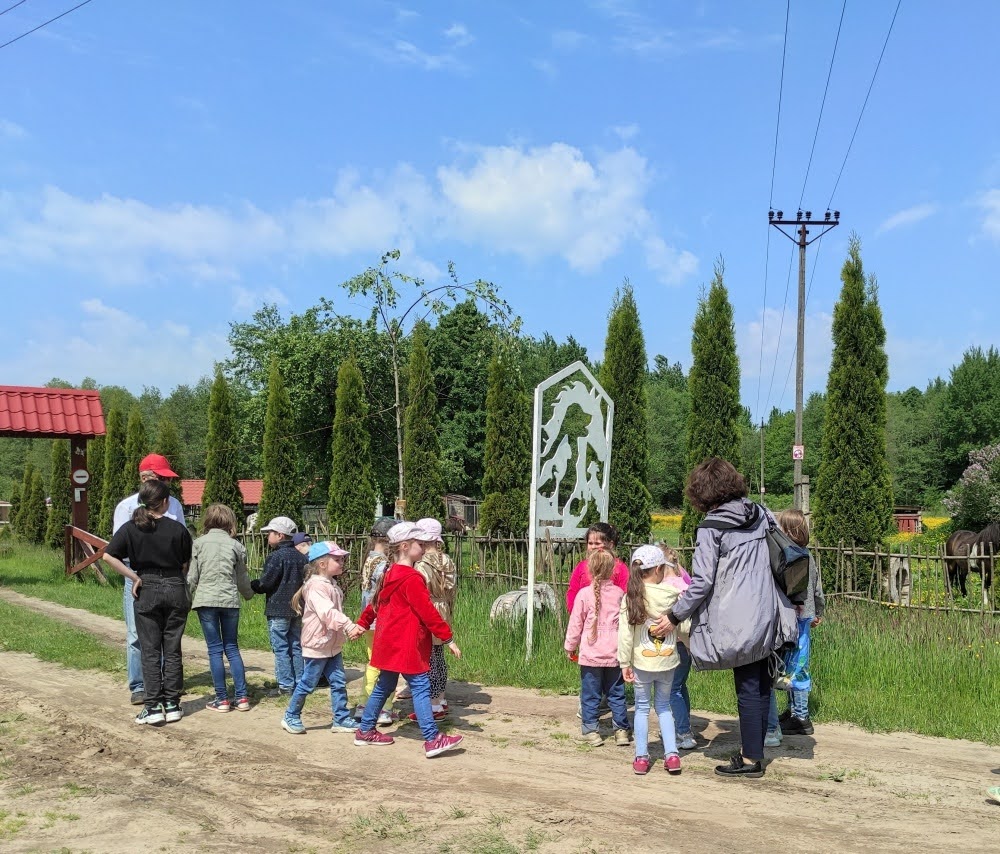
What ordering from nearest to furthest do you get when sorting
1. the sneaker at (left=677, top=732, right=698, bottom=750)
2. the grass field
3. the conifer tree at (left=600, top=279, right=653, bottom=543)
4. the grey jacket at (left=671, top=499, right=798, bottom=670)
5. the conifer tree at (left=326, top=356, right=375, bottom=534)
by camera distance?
the grey jacket at (left=671, top=499, right=798, bottom=670) → the sneaker at (left=677, top=732, right=698, bottom=750) → the grass field → the conifer tree at (left=600, top=279, right=653, bottom=543) → the conifer tree at (left=326, top=356, right=375, bottom=534)

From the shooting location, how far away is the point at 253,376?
40812 mm

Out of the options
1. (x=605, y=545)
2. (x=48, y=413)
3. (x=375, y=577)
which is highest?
(x=48, y=413)

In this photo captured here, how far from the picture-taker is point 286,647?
282 inches

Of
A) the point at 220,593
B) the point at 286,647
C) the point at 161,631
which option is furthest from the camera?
the point at 286,647

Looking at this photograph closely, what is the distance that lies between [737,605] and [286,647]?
3.73 metres

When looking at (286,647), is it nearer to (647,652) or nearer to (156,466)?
(156,466)

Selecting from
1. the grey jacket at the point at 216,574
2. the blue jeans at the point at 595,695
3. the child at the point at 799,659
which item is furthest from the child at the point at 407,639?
the child at the point at 799,659

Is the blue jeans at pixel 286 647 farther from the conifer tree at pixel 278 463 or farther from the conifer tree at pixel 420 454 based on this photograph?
the conifer tree at pixel 278 463

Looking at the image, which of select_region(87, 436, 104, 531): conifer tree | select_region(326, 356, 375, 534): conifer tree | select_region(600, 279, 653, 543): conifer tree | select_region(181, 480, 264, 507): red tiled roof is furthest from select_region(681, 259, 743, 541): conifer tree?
select_region(181, 480, 264, 507): red tiled roof

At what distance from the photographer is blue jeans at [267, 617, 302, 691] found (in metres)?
7.09

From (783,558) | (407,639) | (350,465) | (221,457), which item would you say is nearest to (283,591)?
(407,639)

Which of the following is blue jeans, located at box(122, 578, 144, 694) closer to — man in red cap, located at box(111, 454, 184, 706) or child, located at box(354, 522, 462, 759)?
man in red cap, located at box(111, 454, 184, 706)

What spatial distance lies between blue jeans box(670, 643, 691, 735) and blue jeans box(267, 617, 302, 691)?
2969mm

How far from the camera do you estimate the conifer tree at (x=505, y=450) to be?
56.9 feet
